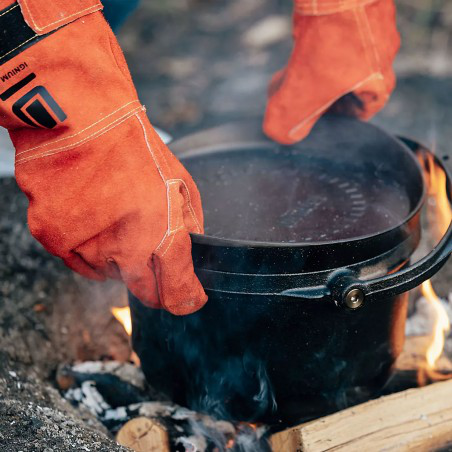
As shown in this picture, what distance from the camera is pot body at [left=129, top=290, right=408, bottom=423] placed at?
1630mm

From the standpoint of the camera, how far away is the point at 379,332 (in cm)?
175

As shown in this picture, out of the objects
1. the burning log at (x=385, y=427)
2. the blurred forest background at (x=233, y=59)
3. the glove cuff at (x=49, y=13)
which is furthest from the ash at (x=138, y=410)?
the blurred forest background at (x=233, y=59)

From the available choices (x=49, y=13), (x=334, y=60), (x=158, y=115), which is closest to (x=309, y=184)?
(x=334, y=60)

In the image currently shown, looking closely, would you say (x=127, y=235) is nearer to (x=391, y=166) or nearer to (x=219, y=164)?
(x=219, y=164)

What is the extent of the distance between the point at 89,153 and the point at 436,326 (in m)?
1.51

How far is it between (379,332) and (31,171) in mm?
1033

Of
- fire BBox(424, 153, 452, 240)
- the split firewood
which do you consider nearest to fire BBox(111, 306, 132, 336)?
the split firewood

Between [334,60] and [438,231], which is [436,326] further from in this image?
[334,60]

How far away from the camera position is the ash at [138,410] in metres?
1.81

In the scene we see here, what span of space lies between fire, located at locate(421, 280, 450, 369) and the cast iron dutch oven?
27cm

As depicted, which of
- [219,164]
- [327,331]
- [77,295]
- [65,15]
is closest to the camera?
[65,15]

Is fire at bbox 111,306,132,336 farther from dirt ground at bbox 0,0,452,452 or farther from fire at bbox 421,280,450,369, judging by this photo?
fire at bbox 421,280,450,369

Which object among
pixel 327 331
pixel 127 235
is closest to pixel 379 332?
pixel 327 331

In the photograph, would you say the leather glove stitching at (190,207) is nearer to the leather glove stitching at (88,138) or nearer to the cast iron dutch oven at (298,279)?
the cast iron dutch oven at (298,279)
